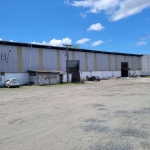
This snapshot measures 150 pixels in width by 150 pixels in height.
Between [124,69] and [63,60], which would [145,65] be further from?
[63,60]

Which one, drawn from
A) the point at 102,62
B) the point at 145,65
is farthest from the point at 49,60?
the point at 145,65

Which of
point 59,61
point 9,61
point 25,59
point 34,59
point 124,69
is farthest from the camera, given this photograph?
point 124,69

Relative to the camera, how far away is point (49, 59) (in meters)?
49.5

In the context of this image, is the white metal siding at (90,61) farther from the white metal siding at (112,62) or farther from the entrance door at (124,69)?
the entrance door at (124,69)

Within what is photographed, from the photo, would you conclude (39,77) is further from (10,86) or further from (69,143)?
(69,143)

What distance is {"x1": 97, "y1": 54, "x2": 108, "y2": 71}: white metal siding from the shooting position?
62.7m

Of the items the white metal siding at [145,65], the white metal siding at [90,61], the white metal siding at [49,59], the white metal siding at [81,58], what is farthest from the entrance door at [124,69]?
the white metal siding at [49,59]

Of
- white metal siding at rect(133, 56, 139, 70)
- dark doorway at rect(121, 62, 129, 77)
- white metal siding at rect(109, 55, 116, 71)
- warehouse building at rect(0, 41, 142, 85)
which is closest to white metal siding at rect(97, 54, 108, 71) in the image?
warehouse building at rect(0, 41, 142, 85)

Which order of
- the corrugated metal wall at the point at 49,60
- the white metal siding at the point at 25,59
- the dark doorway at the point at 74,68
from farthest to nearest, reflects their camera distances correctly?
the dark doorway at the point at 74,68 < the white metal siding at the point at 25,59 < the corrugated metal wall at the point at 49,60

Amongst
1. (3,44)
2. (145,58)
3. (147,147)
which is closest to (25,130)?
(147,147)

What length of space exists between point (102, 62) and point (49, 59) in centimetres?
2085

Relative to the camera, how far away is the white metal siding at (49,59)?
48.5 meters

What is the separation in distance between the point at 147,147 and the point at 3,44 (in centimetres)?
4054

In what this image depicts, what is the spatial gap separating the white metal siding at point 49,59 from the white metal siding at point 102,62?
16.9m
